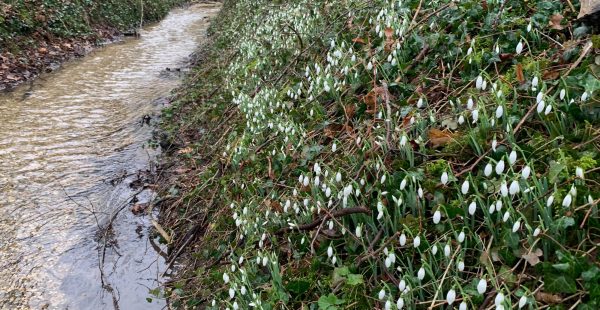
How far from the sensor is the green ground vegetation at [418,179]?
7.35 feet

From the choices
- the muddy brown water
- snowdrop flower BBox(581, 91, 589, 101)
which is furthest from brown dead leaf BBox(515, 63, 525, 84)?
the muddy brown water

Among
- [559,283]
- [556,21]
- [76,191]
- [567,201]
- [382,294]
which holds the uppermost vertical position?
[556,21]

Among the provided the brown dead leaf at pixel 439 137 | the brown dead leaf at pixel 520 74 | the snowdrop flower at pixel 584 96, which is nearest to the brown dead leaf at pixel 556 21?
the brown dead leaf at pixel 520 74

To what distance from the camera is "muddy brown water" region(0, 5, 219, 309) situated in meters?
4.25

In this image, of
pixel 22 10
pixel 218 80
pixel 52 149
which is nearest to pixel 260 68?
pixel 218 80

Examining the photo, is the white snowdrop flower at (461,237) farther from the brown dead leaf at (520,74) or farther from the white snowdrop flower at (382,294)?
the brown dead leaf at (520,74)

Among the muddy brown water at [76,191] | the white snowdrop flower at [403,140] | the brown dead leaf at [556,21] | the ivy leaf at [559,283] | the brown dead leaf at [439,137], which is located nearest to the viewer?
the ivy leaf at [559,283]

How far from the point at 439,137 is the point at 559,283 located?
1.29 m

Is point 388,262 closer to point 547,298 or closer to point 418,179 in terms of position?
point 418,179

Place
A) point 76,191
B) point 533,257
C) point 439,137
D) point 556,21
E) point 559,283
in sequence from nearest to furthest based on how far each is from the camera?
1. point 559,283
2. point 533,257
3. point 439,137
4. point 556,21
5. point 76,191

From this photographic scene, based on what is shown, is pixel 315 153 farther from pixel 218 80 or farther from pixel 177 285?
pixel 218 80

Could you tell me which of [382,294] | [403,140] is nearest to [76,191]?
[403,140]

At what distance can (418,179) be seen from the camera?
9.09 ft

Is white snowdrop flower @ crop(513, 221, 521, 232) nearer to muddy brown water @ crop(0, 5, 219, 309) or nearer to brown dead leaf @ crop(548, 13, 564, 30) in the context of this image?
brown dead leaf @ crop(548, 13, 564, 30)
